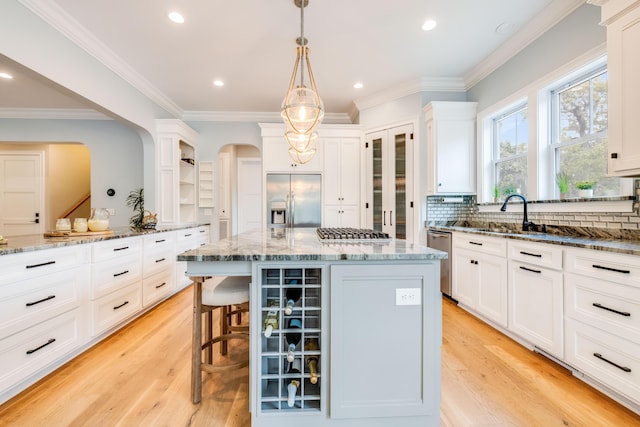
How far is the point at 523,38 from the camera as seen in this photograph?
280cm

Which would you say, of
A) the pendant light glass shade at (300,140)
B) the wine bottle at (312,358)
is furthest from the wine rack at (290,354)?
the pendant light glass shade at (300,140)

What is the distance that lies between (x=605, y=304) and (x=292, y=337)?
1807mm

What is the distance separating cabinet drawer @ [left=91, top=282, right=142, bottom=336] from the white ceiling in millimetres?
1962

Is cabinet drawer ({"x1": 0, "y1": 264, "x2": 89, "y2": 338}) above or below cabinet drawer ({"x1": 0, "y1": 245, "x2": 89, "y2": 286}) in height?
A: below

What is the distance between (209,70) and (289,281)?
9.90 feet

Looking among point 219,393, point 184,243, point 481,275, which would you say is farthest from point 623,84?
point 184,243

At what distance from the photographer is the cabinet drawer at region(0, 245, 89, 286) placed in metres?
1.62

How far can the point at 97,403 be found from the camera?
166 centimetres

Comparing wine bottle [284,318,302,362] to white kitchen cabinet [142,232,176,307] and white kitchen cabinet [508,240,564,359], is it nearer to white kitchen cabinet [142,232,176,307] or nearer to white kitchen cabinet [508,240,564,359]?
white kitchen cabinet [508,240,564,359]

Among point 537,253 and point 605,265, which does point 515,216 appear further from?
point 605,265

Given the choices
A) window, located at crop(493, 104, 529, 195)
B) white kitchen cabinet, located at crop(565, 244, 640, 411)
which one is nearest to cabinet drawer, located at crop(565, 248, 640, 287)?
white kitchen cabinet, located at crop(565, 244, 640, 411)

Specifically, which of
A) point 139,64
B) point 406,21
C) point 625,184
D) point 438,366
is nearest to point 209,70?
point 139,64

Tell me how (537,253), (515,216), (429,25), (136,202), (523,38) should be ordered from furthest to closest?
(136,202) < (515,216) < (523,38) < (429,25) < (537,253)

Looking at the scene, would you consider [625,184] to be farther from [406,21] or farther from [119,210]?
[119,210]
